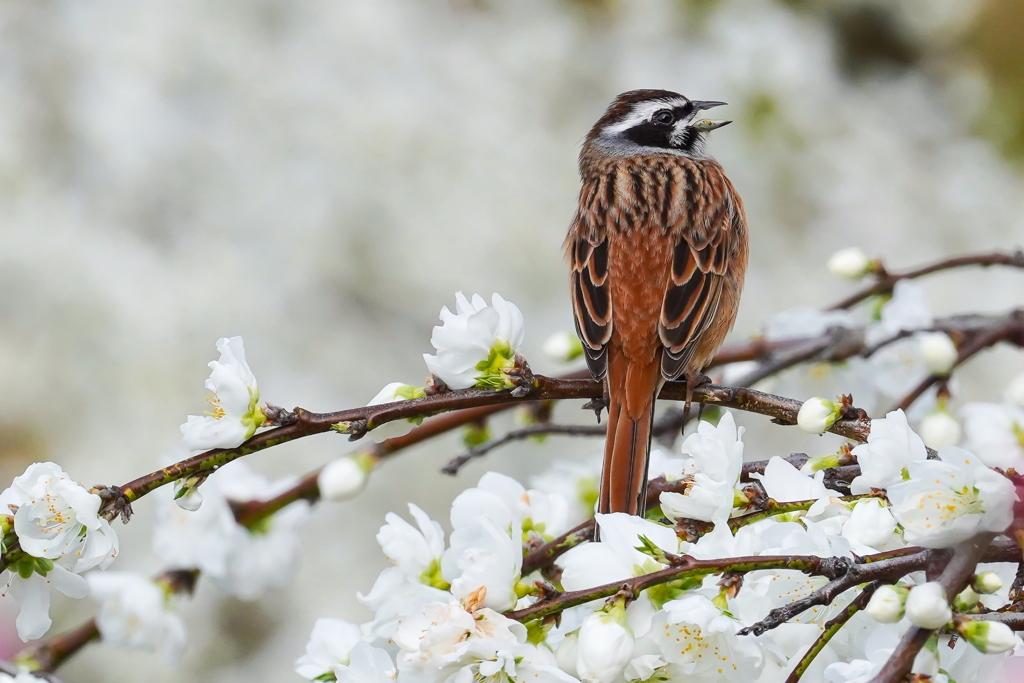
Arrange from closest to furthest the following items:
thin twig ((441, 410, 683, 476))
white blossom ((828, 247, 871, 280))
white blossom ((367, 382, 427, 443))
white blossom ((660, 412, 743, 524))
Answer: white blossom ((660, 412, 743, 524))
white blossom ((367, 382, 427, 443))
thin twig ((441, 410, 683, 476))
white blossom ((828, 247, 871, 280))

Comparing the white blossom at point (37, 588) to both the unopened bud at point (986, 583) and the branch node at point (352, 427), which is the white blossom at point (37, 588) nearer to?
the branch node at point (352, 427)

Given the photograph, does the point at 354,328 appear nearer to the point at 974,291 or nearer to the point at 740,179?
the point at 740,179

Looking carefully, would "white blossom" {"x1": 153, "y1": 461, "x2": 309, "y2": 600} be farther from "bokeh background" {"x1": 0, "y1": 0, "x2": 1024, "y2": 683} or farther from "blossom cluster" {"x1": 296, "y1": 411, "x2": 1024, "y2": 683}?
"bokeh background" {"x1": 0, "y1": 0, "x2": 1024, "y2": 683}

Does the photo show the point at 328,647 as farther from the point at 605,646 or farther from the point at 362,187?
the point at 362,187

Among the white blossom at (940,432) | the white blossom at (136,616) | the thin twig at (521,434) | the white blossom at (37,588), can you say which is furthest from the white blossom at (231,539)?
the white blossom at (940,432)

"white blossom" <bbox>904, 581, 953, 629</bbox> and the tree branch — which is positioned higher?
the tree branch

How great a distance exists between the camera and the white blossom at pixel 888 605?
2.22ft

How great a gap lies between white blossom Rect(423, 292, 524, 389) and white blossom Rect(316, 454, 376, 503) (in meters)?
0.30

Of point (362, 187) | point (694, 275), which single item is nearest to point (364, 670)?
point (694, 275)

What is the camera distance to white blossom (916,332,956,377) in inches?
56.9

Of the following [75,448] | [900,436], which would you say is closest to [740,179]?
[75,448]

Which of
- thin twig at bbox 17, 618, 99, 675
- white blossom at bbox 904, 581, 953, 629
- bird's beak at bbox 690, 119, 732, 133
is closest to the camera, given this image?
white blossom at bbox 904, 581, 953, 629

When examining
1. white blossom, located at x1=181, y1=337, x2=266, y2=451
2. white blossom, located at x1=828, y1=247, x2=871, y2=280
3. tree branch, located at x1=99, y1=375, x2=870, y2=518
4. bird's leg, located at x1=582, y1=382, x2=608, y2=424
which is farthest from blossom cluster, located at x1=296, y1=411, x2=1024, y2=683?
white blossom, located at x1=828, y1=247, x2=871, y2=280

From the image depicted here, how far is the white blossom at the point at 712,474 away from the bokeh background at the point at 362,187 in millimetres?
1928
